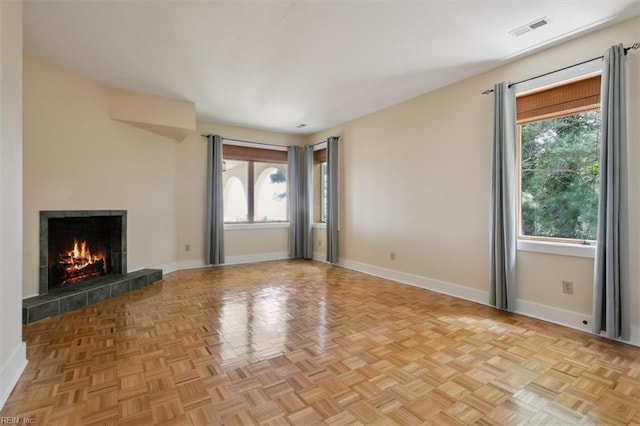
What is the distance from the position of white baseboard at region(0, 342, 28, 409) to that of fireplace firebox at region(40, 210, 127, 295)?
1.54 metres

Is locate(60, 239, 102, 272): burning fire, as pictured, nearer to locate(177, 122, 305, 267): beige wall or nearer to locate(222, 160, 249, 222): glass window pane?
locate(177, 122, 305, 267): beige wall

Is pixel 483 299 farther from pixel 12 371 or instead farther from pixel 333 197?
pixel 12 371

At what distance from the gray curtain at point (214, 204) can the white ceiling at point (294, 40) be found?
57.1 inches

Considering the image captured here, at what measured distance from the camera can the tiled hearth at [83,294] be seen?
9.57ft

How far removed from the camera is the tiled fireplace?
10.5ft

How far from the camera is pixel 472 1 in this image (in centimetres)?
231

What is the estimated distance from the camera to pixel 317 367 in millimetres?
2092

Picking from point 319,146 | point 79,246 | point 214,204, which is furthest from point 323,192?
point 79,246


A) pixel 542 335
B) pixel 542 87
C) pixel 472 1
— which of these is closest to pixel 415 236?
pixel 542 335

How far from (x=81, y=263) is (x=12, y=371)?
2.46 m

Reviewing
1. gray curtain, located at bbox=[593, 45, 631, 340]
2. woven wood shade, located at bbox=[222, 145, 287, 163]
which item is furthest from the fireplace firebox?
gray curtain, located at bbox=[593, 45, 631, 340]

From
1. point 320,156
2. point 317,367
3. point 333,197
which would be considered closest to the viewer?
point 317,367

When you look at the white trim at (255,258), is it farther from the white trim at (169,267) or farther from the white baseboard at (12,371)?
the white baseboard at (12,371)

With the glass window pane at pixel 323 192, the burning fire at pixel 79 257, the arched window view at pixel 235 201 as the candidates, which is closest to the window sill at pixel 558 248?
the glass window pane at pixel 323 192
